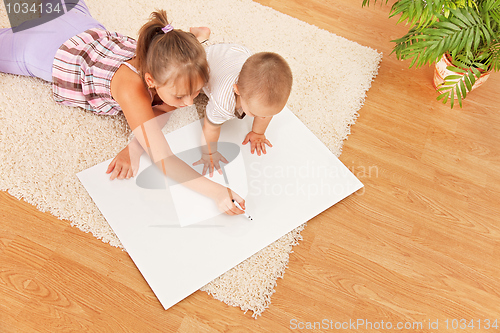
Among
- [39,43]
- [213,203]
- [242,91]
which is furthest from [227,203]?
[39,43]

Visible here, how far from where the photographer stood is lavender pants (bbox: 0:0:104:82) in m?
0.92

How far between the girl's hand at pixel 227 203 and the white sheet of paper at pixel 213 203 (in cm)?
2

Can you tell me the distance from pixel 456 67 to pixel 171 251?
0.93 meters

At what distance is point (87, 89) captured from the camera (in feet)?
2.97

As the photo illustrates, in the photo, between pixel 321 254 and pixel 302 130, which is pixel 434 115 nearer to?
pixel 302 130

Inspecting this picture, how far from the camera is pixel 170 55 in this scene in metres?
0.71

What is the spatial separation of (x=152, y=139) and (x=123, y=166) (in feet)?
0.42

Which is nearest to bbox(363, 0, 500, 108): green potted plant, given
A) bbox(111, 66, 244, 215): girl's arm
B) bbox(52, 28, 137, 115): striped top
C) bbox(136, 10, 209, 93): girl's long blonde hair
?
bbox(136, 10, 209, 93): girl's long blonde hair

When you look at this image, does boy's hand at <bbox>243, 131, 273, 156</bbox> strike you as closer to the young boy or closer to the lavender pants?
the young boy

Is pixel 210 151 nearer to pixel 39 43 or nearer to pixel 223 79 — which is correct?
pixel 223 79

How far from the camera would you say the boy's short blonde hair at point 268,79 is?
2.18 feet

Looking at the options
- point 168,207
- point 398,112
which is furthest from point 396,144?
point 168,207

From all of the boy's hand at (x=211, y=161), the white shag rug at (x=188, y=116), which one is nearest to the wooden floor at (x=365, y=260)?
the white shag rug at (x=188, y=116)

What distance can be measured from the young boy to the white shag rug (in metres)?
0.16
